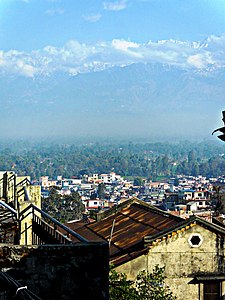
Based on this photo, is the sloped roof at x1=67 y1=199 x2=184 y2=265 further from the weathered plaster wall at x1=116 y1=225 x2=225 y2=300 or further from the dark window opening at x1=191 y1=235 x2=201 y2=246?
the dark window opening at x1=191 y1=235 x2=201 y2=246

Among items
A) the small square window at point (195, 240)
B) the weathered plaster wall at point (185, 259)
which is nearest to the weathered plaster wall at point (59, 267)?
the weathered plaster wall at point (185, 259)

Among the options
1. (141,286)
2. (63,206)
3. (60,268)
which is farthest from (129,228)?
(63,206)

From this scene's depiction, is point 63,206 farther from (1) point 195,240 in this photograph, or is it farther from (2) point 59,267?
(2) point 59,267

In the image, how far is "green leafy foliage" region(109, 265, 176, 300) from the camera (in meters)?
11.9

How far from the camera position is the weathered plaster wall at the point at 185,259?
14.0 metres

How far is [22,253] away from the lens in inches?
251

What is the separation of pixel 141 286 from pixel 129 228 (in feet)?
12.2

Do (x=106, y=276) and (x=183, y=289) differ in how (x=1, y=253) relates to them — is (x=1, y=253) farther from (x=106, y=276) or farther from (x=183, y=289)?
(x=183, y=289)

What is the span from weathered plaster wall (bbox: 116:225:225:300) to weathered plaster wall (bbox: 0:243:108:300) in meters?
7.48

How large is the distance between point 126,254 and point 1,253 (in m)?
7.87

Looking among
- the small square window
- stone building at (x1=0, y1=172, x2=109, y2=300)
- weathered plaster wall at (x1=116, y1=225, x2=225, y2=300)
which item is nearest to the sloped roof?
weathered plaster wall at (x1=116, y1=225, x2=225, y2=300)

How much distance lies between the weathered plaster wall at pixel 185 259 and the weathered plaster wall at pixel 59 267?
7.48 m

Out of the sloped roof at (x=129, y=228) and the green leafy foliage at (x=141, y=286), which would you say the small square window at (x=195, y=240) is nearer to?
the sloped roof at (x=129, y=228)

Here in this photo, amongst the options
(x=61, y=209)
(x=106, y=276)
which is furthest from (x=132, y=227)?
(x=61, y=209)
